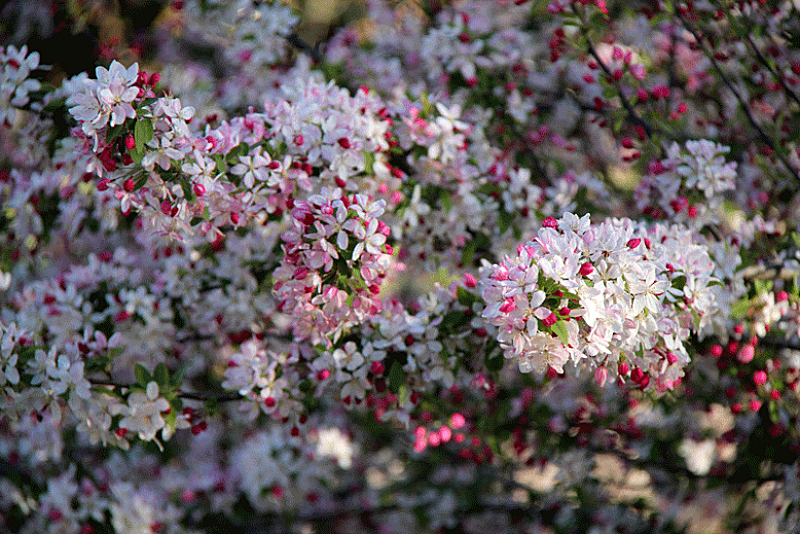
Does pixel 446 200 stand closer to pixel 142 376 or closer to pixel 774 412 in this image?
pixel 142 376

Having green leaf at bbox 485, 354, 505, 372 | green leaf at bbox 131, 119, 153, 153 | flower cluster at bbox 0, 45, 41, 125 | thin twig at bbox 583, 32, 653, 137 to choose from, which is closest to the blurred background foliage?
flower cluster at bbox 0, 45, 41, 125

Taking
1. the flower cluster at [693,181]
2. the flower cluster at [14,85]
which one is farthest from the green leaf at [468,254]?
the flower cluster at [14,85]

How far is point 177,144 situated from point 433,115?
104cm

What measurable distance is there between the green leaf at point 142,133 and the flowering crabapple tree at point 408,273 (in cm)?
1

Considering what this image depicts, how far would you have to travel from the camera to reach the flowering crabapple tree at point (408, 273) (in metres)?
1.77

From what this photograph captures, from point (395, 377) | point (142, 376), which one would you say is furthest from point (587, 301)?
point (142, 376)

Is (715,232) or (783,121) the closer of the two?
(715,232)

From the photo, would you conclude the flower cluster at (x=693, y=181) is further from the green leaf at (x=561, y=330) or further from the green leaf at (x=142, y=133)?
the green leaf at (x=142, y=133)

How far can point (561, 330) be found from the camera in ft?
4.93

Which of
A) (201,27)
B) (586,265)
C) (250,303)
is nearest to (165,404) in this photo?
(250,303)

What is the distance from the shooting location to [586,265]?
60.9 inches

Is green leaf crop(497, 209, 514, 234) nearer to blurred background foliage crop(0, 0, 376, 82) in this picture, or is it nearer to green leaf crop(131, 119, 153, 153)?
green leaf crop(131, 119, 153, 153)

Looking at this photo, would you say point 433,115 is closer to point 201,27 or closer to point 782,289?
point 782,289

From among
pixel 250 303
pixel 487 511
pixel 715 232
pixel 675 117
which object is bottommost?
pixel 487 511
